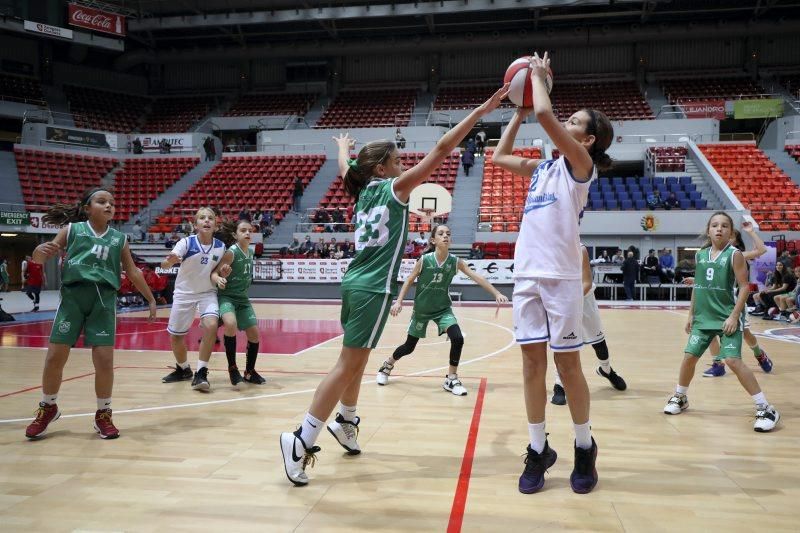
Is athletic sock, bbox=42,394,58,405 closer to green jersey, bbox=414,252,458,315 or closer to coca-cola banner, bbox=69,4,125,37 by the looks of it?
green jersey, bbox=414,252,458,315

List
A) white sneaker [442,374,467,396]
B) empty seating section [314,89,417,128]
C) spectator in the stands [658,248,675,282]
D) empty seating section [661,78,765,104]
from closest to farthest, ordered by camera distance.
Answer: white sneaker [442,374,467,396], spectator in the stands [658,248,675,282], empty seating section [661,78,765,104], empty seating section [314,89,417,128]

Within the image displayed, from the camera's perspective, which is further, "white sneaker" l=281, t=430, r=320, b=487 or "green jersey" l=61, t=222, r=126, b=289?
"green jersey" l=61, t=222, r=126, b=289

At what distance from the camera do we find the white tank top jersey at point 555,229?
10.0ft

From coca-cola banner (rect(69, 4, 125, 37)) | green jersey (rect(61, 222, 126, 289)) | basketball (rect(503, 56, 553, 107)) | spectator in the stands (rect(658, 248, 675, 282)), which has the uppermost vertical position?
coca-cola banner (rect(69, 4, 125, 37))

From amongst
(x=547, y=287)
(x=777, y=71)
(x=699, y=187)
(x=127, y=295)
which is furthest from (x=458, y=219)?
(x=777, y=71)

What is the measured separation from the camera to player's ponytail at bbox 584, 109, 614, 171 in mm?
3152

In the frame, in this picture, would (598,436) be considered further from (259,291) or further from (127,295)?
(259,291)

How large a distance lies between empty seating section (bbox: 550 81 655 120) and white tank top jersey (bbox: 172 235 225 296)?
23.2 m

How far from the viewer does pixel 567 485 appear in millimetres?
3182

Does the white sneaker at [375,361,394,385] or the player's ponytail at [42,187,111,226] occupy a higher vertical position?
the player's ponytail at [42,187,111,226]

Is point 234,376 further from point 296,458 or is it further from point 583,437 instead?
point 583,437

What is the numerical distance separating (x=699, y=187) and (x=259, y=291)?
15.1 metres

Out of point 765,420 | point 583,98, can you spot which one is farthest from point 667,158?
point 765,420

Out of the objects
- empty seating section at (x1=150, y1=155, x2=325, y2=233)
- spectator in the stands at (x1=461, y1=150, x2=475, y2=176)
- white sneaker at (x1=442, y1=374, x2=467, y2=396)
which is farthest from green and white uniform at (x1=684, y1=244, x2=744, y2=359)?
spectator in the stands at (x1=461, y1=150, x2=475, y2=176)
